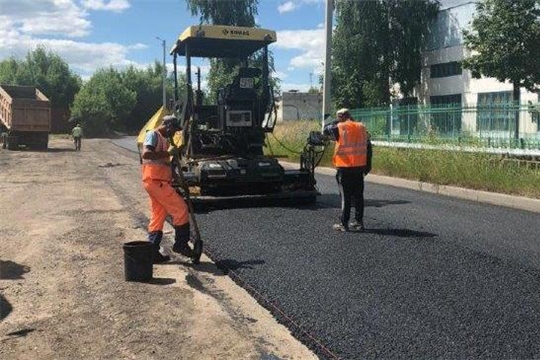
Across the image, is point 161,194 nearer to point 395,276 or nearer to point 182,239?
point 182,239

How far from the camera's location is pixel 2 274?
577 centimetres

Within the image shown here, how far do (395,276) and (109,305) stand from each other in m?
2.43

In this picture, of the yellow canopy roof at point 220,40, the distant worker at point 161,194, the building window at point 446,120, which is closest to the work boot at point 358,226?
the distant worker at point 161,194

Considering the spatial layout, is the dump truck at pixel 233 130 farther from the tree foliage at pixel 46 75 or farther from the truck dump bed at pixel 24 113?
the tree foliage at pixel 46 75

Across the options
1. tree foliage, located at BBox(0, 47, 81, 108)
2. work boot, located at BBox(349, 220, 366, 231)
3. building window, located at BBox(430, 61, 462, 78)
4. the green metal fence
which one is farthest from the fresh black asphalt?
tree foliage, located at BBox(0, 47, 81, 108)

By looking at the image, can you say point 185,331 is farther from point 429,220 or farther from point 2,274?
point 429,220

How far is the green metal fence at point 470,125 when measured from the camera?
1280 cm

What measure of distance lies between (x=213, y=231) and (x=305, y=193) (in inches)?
93.3

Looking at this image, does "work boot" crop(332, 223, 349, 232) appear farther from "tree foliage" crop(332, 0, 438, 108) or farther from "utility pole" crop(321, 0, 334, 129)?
"tree foliage" crop(332, 0, 438, 108)

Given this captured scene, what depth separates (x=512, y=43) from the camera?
24578mm

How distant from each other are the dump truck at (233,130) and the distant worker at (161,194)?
2.88 meters

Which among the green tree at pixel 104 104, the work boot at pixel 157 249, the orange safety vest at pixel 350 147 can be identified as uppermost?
the green tree at pixel 104 104

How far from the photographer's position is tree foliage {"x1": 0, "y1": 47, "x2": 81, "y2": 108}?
5425 centimetres

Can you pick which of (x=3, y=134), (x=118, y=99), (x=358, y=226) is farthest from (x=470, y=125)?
(x=118, y=99)
